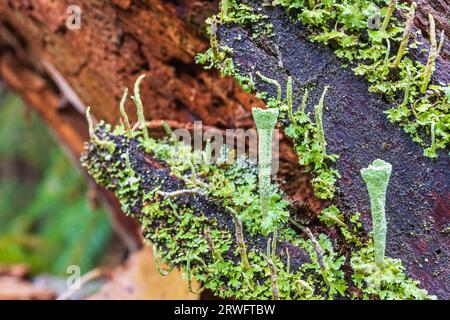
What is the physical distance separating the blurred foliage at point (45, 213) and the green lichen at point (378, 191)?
208cm

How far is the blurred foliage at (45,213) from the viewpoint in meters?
3.12

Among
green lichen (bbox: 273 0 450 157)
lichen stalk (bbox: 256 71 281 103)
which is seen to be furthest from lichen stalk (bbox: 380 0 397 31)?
lichen stalk (bbox: 256 71 281 103)

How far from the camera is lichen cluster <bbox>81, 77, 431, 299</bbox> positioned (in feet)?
3.30

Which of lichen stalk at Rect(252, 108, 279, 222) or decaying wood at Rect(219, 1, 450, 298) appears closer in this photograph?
lichen stalk at Rect(252, 108, 279, 222)

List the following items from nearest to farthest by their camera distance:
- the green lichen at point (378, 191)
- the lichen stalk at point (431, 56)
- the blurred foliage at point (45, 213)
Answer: the green lichen at point (378, 191) → the lichen stalk at point (431, 56) → the blurred foliage at point (45, 213)

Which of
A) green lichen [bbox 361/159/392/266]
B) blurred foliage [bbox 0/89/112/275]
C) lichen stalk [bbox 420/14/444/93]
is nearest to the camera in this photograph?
green lichen [bbox 361/159/392/266]

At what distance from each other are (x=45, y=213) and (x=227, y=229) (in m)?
3.07

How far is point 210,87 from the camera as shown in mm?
1398

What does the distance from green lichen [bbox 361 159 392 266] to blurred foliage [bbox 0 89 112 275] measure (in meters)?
2.08

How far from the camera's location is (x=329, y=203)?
3.62ft

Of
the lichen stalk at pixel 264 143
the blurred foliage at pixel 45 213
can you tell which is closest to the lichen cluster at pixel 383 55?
the lichen stalk at pixel 264 143

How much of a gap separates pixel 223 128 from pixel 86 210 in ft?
6.73

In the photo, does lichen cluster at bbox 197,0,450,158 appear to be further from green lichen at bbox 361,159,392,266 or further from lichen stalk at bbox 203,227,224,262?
lichen stalk at bbox 203,227,224,262

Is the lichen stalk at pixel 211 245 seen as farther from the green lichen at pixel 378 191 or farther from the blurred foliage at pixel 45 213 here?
the blurred foliage at pixel 45 213
